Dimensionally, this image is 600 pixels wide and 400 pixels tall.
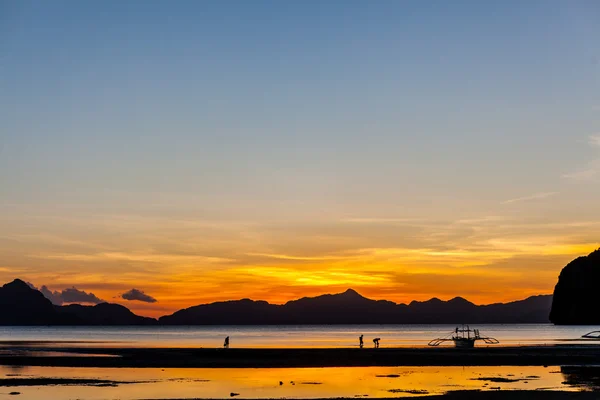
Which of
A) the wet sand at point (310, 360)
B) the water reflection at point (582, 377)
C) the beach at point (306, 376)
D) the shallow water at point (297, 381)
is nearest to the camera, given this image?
the beach at point (306, 376)

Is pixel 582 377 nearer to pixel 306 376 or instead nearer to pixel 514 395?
pixel 514 395

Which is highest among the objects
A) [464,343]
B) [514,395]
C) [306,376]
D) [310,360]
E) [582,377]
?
[464,343]

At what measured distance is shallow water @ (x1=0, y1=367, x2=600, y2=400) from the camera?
38.8 meters

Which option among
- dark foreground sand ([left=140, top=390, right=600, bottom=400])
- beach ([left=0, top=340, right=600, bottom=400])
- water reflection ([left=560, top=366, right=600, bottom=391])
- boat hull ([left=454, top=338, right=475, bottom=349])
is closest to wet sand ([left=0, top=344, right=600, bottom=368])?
beach ([left=0, top=340, right=600, bottom=400])

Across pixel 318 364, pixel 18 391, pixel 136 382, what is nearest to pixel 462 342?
pixel 318 364

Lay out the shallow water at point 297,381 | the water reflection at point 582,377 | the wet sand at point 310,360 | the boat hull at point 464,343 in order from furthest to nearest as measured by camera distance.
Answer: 1. the boat hull at point 464,343
2. the wet sand at point 310,360
3. the water reflection at point 582,377
4. the shallow water at point 297,381

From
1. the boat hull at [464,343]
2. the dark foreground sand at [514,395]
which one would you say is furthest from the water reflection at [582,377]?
the boat hull at [464,343]

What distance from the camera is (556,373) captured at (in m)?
49.5

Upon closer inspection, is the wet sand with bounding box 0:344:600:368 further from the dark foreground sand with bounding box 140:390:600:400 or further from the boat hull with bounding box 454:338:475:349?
the dark foreground sand with bounding box 140:390:600:400

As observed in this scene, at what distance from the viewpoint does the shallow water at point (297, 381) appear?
38.8 m

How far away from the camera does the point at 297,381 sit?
45.6 metres

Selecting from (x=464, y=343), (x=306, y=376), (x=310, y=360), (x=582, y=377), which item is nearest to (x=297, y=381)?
(x=306, y=376)

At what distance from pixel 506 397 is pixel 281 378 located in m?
15.9

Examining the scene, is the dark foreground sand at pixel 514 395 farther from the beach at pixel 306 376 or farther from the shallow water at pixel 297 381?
the shallow water at pixel 297 381
